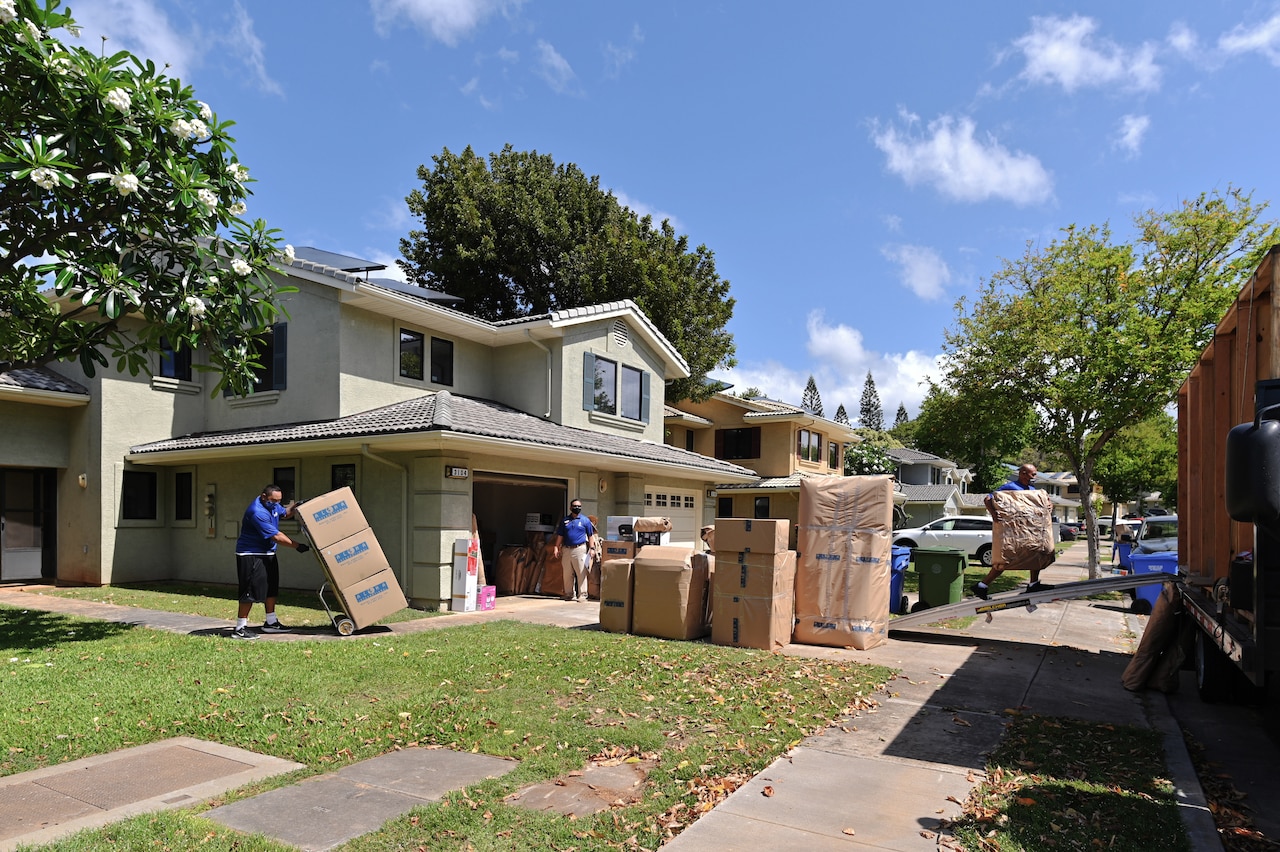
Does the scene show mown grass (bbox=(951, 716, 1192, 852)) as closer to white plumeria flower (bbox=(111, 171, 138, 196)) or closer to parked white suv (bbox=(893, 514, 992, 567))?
white plumeria flower (bbox=(111, 171, 138, 196))

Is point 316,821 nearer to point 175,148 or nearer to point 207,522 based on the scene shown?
point 175,148

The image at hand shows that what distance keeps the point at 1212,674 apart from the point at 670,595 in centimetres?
556

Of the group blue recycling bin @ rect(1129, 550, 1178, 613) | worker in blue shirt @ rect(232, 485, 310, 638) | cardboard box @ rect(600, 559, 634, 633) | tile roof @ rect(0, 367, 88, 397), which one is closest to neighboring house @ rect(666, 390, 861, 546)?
blue recycling bin @ rect(1129, 550, 1178, 613)

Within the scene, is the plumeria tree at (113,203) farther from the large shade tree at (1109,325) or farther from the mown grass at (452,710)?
the large shade tree at (1109,325)

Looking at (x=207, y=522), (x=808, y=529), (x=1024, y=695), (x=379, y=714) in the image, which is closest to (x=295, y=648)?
(x=379, y=714)

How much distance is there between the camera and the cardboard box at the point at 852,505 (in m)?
9.80

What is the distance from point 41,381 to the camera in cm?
1597

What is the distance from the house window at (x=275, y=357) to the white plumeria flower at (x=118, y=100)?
810 centimetres

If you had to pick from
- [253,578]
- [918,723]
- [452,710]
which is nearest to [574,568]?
[253,578]

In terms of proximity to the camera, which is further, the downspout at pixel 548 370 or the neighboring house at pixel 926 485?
the neighboring house at pixel 926 485

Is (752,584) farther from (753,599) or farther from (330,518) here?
(330,518)

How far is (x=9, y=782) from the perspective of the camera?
16.1 feet

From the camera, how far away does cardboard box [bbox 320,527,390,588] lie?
398 inches

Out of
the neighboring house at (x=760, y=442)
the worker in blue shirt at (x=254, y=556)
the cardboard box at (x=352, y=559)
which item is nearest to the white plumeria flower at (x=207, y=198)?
the worker in blue shirt at (x=254, y=556)
